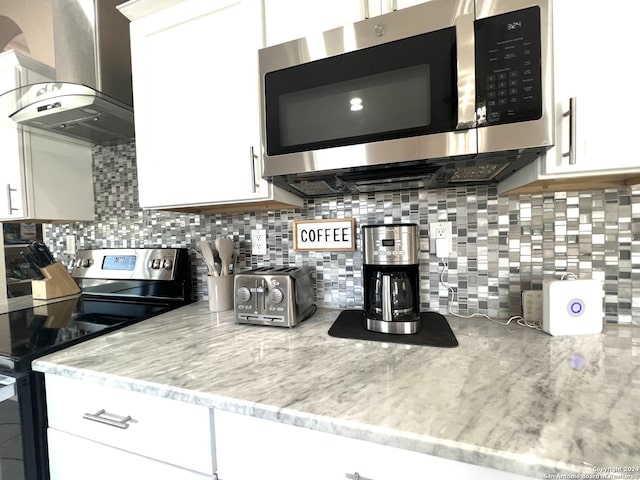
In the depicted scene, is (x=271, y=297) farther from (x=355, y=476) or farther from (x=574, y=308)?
(x=574, y=308)

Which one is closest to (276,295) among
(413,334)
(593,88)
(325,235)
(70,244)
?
(325,235)

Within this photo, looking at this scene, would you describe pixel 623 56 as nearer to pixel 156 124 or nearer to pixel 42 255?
pixel 156 124

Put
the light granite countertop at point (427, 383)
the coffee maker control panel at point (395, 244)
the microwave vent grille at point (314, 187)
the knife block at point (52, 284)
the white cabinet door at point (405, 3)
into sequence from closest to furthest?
the light granite countertop at point (427, 383), the white cabinet door at point (405, 3), the coffee maker control panel at point (395, 244), the microwave vent grille at point (314, 187), the knife block at point (52, 284)

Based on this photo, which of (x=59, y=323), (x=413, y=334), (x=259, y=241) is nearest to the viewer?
(x=413, y=334)

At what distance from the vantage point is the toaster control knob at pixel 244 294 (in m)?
1.04

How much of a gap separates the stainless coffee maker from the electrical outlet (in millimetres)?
390

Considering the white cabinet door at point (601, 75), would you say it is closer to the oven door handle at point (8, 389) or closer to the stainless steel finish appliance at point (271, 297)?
the stainless steel finish appliance at point (271, 297)

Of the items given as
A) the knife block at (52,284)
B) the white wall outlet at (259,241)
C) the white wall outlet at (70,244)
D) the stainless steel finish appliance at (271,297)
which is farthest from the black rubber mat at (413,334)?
the white wall outlet at (70,244)

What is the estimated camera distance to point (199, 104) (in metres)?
1.04

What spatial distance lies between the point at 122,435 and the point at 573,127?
137 cm

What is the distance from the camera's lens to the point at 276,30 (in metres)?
0.91

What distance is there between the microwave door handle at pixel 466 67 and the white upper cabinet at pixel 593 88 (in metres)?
0.22

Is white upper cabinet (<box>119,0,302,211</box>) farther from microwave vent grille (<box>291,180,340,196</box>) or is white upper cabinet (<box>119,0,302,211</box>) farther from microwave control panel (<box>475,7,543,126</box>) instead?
microwave control panel (<box>475,7,543,126</box>)

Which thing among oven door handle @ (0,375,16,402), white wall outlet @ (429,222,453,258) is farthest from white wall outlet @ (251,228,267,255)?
oven door handle @ (0,375,16,402)
